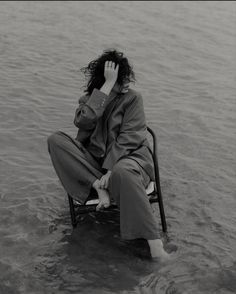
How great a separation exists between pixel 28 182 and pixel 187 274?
2189 millimetres

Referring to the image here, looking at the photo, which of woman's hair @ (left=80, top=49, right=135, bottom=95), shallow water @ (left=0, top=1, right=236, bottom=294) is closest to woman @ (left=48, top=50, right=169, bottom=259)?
woman's hair @ (left=80, top=49, right=135, bottom=95)

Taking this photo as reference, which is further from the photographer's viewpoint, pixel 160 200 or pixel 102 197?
pixel 160 200

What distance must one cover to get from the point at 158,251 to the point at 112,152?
92 centimetres

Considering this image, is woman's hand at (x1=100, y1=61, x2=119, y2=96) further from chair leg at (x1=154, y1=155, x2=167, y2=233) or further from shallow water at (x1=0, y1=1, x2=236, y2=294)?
shallow water at (x1=0, y1=1, x2=236, y2=294)

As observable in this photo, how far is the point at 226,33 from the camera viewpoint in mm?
13195

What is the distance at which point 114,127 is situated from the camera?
5188mm

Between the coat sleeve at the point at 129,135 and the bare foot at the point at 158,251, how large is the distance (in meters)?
0.73

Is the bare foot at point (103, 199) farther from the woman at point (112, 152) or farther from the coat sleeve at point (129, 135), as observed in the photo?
the coat sleeve at point (129, 135)

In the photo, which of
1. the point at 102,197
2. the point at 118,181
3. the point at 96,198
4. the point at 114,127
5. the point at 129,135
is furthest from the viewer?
the point at 114,127

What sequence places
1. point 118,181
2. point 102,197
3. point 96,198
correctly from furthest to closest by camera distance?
1. point 96,198
2. point 102,197
3. point 118,181

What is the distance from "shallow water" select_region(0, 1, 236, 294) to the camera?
183 inches

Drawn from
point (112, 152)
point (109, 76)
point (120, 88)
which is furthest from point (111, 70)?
point (112, 152)

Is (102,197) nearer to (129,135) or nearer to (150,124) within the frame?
(129,135)

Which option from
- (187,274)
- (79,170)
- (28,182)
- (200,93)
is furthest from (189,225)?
(200,93)
